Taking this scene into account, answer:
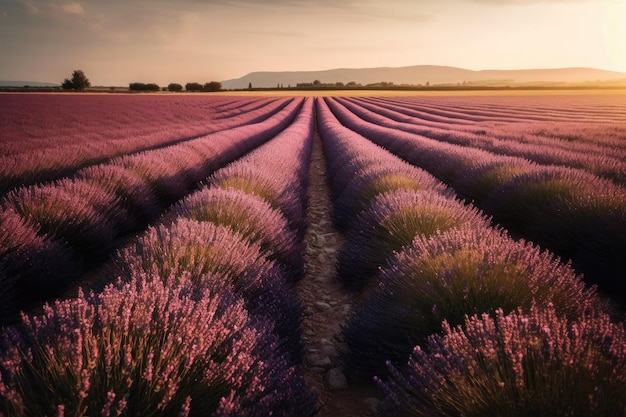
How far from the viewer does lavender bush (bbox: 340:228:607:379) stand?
1963mm

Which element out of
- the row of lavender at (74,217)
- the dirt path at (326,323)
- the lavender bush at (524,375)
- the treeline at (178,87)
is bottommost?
the dirt path at (326,323)

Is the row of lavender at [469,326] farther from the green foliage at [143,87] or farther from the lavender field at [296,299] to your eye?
the green foliage at [143,87]

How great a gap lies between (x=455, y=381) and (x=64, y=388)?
125cm

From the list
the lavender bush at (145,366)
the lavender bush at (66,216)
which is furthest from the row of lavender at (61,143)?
the lavender bush at (145,366)

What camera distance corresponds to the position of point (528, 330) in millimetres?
1440

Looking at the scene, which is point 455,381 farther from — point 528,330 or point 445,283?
point 445,283

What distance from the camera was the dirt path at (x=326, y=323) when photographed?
82.2 inches

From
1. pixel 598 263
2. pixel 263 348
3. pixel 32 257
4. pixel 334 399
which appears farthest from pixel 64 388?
pixel 598 263

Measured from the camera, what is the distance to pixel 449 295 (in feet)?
6.67

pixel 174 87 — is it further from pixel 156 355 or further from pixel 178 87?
pixel 156 355

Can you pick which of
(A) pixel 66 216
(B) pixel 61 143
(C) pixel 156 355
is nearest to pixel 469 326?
(C) pixel 156 355

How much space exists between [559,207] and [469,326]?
10.4 feet

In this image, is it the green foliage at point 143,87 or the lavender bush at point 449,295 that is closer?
the lavender bush at point 449,295

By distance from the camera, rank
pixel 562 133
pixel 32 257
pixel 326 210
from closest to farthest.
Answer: pixel 32 257
pixel 326 210
pixel 562 133
